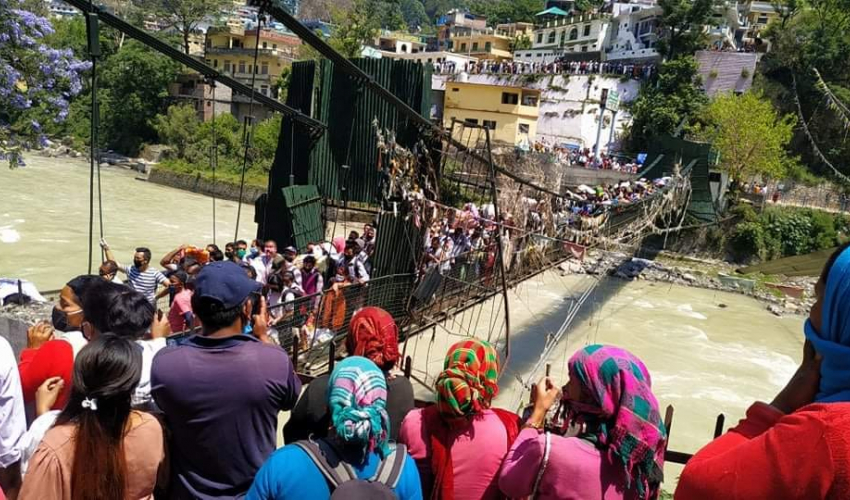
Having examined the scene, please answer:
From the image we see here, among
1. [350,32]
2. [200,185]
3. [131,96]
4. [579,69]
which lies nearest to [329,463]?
[200,185]

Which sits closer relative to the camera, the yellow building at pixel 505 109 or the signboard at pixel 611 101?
the signboard at pixel 611 101

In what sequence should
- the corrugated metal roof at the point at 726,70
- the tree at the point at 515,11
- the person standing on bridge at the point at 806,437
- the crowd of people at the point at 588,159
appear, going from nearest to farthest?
the person standing on bridge at the point at 806,437
the crowd of people at the point at 588,159
the corrugated metal roof at the point at 726,70
the tree at the point at 515,11

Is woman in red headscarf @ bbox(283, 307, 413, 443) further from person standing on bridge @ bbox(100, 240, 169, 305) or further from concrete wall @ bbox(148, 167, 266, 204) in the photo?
concrete wall @ bbox(148, 167, 266, 204)

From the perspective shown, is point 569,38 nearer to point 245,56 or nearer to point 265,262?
point 245,56

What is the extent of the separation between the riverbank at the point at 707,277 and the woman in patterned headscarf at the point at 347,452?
42.2ft

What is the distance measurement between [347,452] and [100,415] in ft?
2.11

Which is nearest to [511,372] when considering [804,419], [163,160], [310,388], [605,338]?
[605,338]

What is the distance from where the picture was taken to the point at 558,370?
8367 mm

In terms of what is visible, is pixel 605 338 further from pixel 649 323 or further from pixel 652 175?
pixel 652 175

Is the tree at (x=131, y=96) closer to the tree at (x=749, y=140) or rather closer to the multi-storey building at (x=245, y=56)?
the multi-storey building at (x=245, y=56)

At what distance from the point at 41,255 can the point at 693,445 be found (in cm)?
1289

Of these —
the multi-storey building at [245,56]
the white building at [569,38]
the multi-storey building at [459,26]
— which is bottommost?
the multi-storey building at [245,56]

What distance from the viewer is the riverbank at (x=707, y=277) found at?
14359 mm

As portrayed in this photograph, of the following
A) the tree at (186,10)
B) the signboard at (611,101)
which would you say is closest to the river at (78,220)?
the tree at (186,10)
